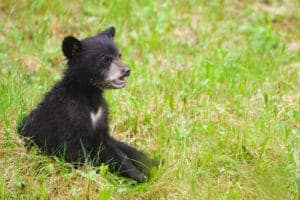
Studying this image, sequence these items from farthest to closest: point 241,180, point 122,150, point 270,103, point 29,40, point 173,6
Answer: point 173,6, point 29,40, point 270,103, point 122,150, point 241,180

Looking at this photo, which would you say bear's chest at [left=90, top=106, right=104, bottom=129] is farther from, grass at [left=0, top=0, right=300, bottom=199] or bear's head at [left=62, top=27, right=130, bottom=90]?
grass at [left=0, top=0, right=300, bottom=199]

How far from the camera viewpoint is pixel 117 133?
691 cm

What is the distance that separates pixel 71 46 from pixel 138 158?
1152 mm

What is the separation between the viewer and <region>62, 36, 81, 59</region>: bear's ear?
238 inches

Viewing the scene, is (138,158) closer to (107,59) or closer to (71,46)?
(107,59)

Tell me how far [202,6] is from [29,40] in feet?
9.41

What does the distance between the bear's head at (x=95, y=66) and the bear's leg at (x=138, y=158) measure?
568 millimetres

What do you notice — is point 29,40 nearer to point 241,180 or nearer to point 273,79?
point 273,79

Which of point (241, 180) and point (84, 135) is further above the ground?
point (84, 135)

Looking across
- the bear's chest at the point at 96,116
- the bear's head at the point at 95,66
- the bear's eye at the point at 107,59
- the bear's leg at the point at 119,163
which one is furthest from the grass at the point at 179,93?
the bear's eye at the point at 107,59

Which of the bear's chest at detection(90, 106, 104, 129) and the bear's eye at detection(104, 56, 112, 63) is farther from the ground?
the bear's eye at detection(104, 56, 112, 63)

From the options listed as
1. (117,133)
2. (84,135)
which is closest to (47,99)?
(84,135)

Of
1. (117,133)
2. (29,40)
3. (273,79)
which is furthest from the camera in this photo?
(29,40)

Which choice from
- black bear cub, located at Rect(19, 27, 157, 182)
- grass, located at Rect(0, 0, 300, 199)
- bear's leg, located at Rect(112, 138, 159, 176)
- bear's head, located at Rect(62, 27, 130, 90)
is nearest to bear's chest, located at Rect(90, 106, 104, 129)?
black bear cub, located at Rect(19, 27, 157, 182)
